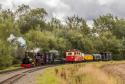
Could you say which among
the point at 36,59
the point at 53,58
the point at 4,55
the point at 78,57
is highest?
the point at 4,55

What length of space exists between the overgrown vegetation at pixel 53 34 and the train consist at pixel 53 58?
2.79 metres

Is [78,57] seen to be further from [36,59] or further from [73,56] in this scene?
[36,59]

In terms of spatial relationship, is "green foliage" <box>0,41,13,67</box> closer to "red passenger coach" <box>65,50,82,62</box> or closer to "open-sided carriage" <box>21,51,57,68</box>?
"open-sided carriage" <box>21,51,57,68</box>

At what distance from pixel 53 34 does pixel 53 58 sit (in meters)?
29.6

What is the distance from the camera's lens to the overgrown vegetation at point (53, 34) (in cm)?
6184

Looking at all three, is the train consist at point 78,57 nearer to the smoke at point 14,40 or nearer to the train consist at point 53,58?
the train consist at point 53,58

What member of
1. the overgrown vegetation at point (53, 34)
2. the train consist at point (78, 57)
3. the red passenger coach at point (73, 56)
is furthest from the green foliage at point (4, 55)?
the train consist at point (78, 57)

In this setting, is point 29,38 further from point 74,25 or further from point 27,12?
point 74,25

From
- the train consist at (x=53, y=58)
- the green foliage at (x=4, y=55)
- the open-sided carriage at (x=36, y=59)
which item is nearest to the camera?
the green foliage at (x=4, y=55)

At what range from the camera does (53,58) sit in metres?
73.5

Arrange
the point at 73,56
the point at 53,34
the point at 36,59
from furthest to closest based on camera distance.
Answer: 1. the point at 53,34
2. the point at 73,56
3. the point at 36,59

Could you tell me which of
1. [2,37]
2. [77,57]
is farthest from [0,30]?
[77,57]

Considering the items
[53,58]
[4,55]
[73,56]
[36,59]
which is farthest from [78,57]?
[4,55]

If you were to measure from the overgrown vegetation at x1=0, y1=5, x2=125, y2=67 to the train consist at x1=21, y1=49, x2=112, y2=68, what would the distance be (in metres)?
2.79
